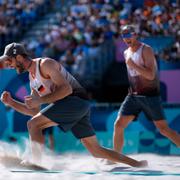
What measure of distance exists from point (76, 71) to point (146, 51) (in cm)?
549

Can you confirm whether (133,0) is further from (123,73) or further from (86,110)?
(86,110)

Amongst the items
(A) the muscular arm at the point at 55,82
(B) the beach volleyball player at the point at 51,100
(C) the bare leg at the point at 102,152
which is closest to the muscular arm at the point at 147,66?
(B) the beach volleyball player at the point at 51,100

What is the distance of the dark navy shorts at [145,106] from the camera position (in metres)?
6.99

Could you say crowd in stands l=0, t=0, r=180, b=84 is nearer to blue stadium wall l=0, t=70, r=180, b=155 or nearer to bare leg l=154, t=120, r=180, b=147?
blue stadium wall l=0, t=70, r=180, b=155

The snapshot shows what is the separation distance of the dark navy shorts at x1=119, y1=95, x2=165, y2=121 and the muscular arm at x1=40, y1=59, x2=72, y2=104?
1.57 meters

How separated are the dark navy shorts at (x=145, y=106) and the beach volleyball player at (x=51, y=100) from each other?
0.95m

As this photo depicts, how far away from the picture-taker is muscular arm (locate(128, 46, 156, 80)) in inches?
265

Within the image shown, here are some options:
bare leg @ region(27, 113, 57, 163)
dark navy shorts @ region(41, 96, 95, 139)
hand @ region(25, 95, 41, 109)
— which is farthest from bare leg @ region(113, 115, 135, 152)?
hand @ region(25, 95, 41, 109)

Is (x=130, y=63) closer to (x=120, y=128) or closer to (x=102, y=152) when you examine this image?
(x=120, y=128)

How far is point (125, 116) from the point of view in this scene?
7152 millimetres

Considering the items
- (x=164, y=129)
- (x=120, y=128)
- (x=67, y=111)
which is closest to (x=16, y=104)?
(x=67, y=111)

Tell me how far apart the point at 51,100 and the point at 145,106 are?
5.70 feet

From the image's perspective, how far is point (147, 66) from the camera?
6.80 m

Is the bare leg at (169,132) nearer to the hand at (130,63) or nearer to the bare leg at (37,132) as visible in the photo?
the hand at (130,63)
